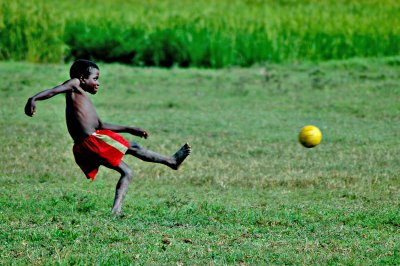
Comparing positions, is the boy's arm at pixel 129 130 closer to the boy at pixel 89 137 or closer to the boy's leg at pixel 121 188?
the boy at pixel 89 137

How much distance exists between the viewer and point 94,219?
7203 mm

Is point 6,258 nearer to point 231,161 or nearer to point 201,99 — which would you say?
point 231,161

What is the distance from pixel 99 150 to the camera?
24.3 feet

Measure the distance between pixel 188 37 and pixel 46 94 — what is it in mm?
13312

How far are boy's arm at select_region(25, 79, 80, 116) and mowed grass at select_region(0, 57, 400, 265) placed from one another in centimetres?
90

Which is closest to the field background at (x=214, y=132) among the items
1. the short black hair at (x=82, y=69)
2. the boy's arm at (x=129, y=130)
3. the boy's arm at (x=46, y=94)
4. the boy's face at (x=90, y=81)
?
the boy's arm at (x=129, y=130)

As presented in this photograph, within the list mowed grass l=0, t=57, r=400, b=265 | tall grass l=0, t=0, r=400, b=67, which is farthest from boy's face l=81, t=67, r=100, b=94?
tall grass l=0, t=0, r=400, b=67

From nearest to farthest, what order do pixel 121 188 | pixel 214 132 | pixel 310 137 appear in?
pixel 121 188 → pixel 310 137 → pixel 214 132

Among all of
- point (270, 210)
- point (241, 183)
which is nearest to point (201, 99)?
point (241, 183)

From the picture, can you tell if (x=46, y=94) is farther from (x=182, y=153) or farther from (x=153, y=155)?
(x=182, y=153)

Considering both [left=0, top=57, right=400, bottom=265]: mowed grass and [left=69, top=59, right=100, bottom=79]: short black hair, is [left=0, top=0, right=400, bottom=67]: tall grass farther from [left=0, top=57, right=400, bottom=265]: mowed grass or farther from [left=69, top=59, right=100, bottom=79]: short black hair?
[left=69, top=59, right=100, bottom=79]: short black hair

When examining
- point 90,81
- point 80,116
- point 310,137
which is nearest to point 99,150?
point 80,116

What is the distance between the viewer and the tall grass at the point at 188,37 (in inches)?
792

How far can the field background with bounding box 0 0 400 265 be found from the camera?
6.57m
